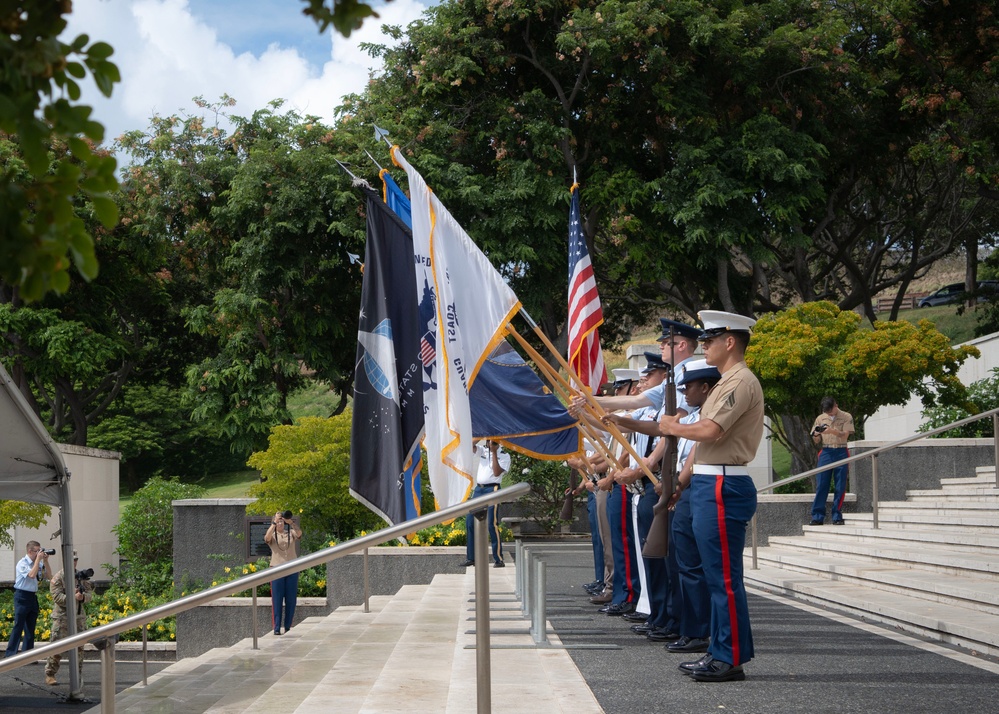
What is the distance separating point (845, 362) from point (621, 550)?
38.4 feet

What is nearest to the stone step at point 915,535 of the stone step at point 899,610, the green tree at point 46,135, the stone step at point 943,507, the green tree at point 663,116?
the stone step at point 943,507

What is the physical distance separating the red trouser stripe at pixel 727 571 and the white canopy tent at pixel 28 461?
7221 mm

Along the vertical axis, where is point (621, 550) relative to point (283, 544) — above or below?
above

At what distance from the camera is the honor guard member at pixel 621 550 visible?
363 inches

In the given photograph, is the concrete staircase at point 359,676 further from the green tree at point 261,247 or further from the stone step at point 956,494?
the green tree at point 261,247

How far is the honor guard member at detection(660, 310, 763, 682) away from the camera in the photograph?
6098mm

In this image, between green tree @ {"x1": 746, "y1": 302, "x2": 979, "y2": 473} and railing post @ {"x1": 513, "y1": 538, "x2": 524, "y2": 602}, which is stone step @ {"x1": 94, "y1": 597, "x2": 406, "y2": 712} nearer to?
railing post @ {"x1": 513, "y1": 538, "x2": 524, "y2": 602}

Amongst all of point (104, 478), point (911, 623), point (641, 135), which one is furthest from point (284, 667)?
point (104, 478)

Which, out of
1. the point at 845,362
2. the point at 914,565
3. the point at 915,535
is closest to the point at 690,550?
the point at 914,565

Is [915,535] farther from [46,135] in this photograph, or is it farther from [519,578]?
[46,135]

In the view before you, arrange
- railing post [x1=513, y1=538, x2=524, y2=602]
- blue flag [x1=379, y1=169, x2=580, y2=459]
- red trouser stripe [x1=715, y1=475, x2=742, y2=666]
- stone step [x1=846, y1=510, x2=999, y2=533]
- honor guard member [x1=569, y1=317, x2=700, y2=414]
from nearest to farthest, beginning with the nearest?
red trouser stripe [x1=715, y1=475, x2=742, y2=666], honor guard member [x1=569, y1=317, x2=700, y2=414], blue flag [x1=379, y1=169, x2=580, y2=459], railing post [x1=513, y1=538, x2=524, y2=602], stone step [x1=846, y1=510, x2=999, y2=533]

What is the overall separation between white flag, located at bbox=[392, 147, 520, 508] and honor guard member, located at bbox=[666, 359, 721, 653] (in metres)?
1.45

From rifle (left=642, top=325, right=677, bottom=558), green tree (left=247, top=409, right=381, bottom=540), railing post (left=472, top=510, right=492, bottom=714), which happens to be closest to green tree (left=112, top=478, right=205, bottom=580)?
green tree (left=247, top=409, right=381, bottom=540)

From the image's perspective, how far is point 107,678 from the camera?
4.09 metres
